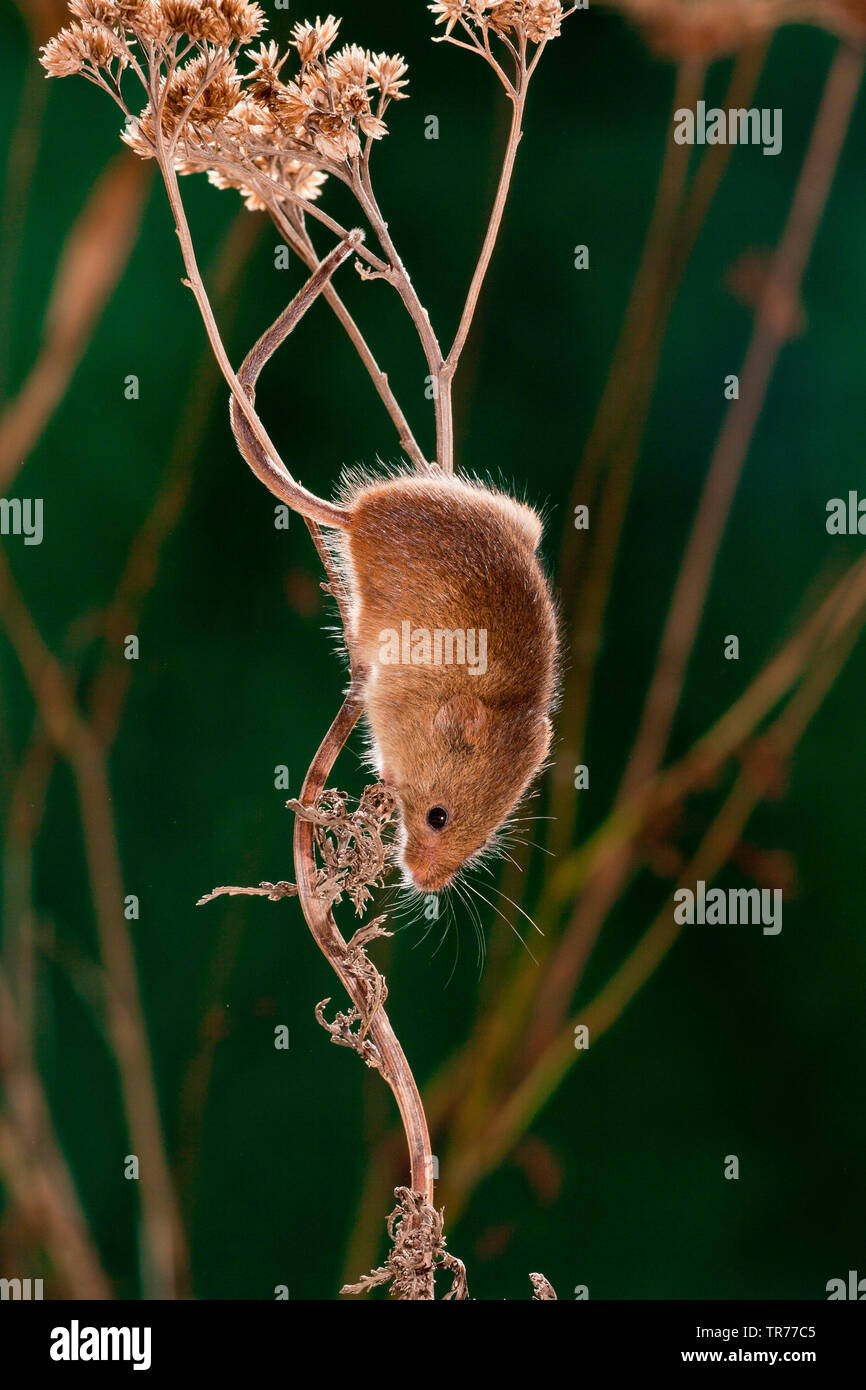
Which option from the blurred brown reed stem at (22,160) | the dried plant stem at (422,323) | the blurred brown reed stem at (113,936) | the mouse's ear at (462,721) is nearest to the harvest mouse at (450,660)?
the mouse's ear at (462,721)

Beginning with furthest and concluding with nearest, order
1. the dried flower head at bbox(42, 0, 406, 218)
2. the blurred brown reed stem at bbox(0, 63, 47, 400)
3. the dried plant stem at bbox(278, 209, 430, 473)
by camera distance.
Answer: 1. the blurred brown reed stem at bbox(0, 63, 47, 400)
2. the dried plant stem at bbox(278, 209, 430, 473)
3. the dried flower head at bbox(42, 0, 406, 218)

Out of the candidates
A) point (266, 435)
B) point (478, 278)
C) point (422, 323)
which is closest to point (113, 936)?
point (266, 435)

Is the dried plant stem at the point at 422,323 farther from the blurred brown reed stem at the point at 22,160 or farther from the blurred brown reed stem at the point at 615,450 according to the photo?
the blurred brown reed stem at the point at 22,160

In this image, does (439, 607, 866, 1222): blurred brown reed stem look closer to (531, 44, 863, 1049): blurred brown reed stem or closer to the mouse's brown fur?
(531, 44, 863, 1049): blurred brown reed stem

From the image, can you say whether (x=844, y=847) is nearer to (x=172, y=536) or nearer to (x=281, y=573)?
(x=281, y=573)

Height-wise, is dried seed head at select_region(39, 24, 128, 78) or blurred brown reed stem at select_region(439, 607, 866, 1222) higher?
dried seed head at select_region(39, 24, 128, 78)

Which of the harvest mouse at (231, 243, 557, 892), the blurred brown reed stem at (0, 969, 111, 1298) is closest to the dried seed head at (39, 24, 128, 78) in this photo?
the harvest mouse at (231, 243, 557, 892)

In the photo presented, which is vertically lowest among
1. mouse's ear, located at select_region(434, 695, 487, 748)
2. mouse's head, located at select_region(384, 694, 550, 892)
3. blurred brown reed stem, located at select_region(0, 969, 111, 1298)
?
blurred brown reed stem, located at select_region(0, 969, 111, 1298)

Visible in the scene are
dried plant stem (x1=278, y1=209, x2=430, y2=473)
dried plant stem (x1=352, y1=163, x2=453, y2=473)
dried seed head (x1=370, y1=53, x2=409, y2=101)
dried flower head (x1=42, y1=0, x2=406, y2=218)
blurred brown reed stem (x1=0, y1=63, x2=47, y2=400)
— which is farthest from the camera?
blurred brown reed stem (x1=0, y1=63, x2=47, y2=400)
